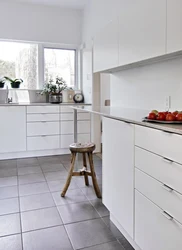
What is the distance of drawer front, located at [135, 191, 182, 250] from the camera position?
1.21m

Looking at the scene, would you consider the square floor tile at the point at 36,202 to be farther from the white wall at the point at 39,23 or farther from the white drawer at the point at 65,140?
the white wall at the point at 39,23

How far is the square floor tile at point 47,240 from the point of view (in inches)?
67.7

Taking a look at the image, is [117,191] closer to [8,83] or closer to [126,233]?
[126,233]

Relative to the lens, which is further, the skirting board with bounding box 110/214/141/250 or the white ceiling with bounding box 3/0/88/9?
the white ceiling with bounding box 3/0/88/9

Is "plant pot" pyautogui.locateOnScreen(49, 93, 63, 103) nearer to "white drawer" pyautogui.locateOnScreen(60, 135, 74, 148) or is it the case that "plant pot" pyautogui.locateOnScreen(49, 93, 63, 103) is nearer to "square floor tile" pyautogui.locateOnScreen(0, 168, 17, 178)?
"white drawer" pyautogui.locateOnScreen(60, 135, 74, 148)

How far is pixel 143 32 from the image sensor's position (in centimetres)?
202

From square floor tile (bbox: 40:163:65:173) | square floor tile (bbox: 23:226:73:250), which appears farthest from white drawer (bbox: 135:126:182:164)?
square floor tile (bbox: 40:163:65:173)

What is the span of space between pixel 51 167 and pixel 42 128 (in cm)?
84

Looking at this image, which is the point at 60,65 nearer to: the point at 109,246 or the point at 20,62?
the point at 20,62

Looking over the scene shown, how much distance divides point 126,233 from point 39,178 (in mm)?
1615

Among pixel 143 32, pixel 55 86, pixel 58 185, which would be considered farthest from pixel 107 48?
pixel 55 86

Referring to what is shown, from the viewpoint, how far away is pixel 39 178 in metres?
3.13

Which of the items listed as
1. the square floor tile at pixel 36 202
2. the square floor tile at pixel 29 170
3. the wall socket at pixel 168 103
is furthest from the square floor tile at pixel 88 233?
the square floor tile at pixel 29 170

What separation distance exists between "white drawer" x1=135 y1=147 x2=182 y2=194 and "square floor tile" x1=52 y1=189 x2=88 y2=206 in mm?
1138
